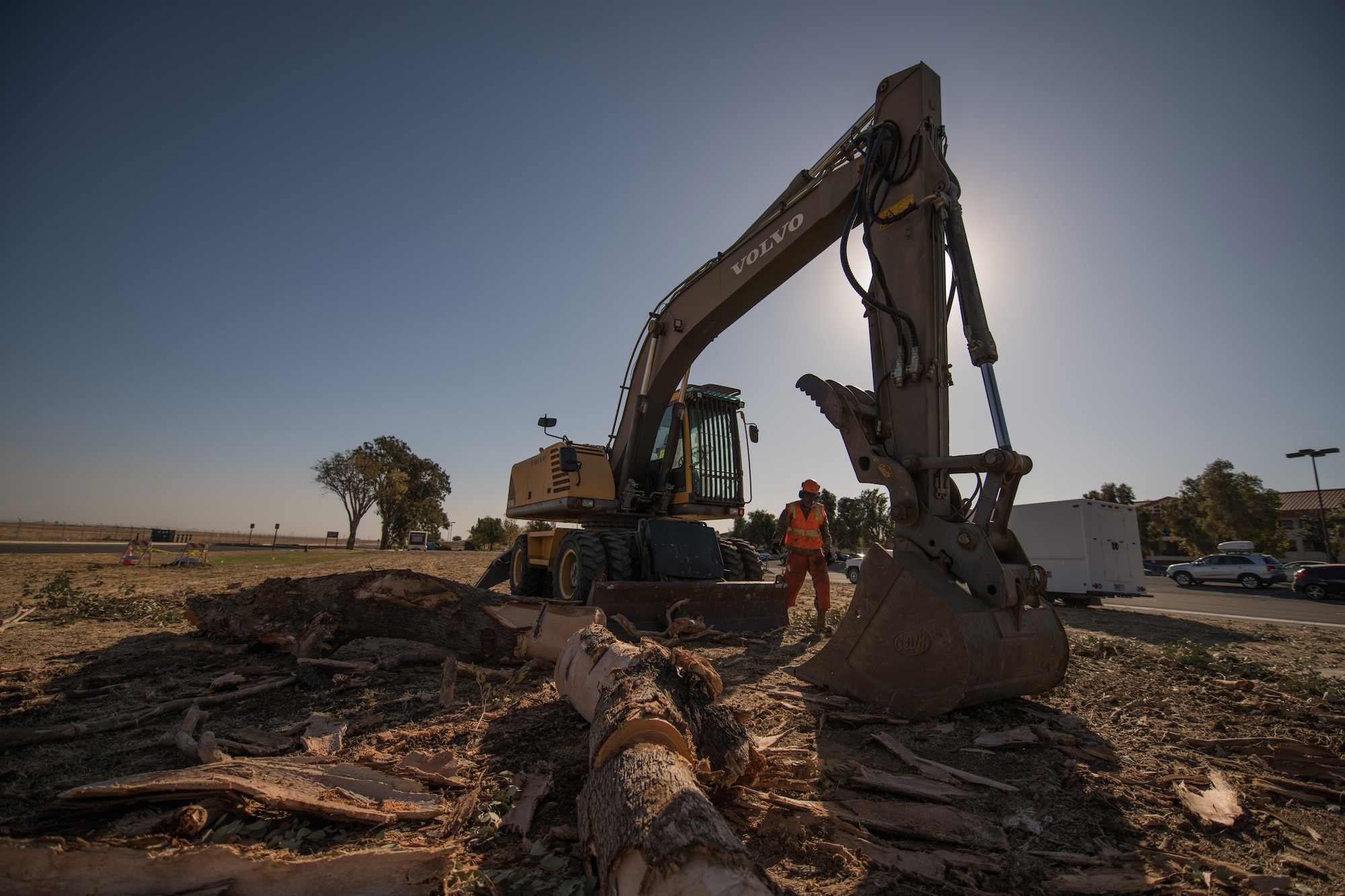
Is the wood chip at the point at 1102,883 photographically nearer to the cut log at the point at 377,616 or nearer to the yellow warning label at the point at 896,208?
the cut log at the point at 377,616

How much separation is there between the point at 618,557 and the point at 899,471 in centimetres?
419

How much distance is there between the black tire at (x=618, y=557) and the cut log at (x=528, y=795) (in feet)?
14.5

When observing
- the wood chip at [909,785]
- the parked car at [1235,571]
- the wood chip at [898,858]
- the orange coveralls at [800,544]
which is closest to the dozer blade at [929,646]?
the wood chip at [909,785]

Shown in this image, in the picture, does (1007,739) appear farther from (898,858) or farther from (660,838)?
(660,838)

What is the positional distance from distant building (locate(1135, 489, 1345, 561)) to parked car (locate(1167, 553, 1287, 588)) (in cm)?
2595

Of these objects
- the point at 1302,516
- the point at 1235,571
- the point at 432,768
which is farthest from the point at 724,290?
the point at 1302,516

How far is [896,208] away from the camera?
4590 mm

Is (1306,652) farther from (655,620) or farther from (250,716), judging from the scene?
(250,716)

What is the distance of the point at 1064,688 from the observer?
15.0 feet

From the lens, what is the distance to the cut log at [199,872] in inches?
63.9

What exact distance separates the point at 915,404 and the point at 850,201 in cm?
213

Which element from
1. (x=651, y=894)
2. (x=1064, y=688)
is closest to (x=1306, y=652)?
(x=1064, y=688)

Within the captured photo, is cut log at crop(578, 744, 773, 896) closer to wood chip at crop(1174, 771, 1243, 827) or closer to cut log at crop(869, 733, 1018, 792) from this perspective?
cut log at crop(869, 733, 1018, 792)

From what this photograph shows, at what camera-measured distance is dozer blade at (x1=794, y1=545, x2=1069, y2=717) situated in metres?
3.45
